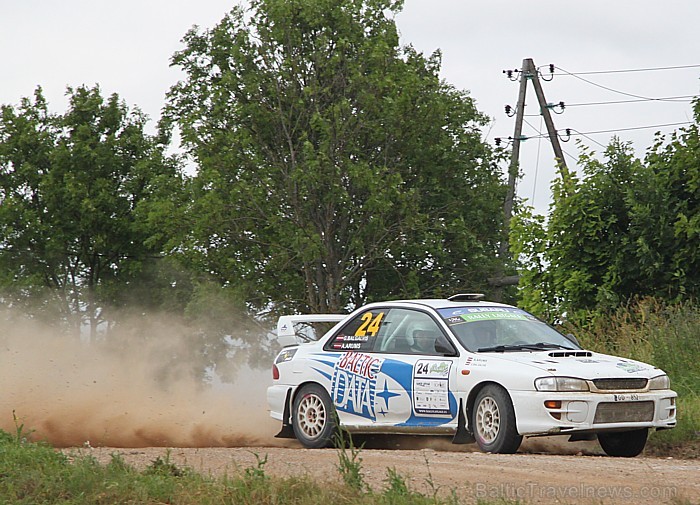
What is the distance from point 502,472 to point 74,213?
3641cm

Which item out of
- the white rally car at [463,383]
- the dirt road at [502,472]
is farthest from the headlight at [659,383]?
the dirt road at [502,472]

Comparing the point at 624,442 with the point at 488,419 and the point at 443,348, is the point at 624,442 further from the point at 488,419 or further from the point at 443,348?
the point at 443,348

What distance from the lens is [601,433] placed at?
10.5 m

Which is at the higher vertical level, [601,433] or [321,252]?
[321,252]

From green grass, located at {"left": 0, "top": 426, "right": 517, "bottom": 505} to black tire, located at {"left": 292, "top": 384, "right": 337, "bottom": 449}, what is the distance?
→ 3405mm

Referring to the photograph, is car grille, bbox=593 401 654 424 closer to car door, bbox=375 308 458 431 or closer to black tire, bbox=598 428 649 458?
black tire, bbox=598 428 649 458

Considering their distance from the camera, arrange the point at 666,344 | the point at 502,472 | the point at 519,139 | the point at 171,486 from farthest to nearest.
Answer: the point at 519,139
the point at 666,344
the point at 502,472
the point at 171,486

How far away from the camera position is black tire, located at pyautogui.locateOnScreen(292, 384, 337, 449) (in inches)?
471

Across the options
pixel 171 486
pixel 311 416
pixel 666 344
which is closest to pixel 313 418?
pixel 311 416

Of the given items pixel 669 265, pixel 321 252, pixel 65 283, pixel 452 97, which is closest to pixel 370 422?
pixel 669 265

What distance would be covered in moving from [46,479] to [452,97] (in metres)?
30.6

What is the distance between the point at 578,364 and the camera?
10.6m

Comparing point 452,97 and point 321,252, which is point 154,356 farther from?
point 452,97

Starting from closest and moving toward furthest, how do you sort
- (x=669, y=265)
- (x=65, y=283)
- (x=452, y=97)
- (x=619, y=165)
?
(x=669, y=265), (x=619, y=165), (x=452, y=97), (x=65, y=283)
